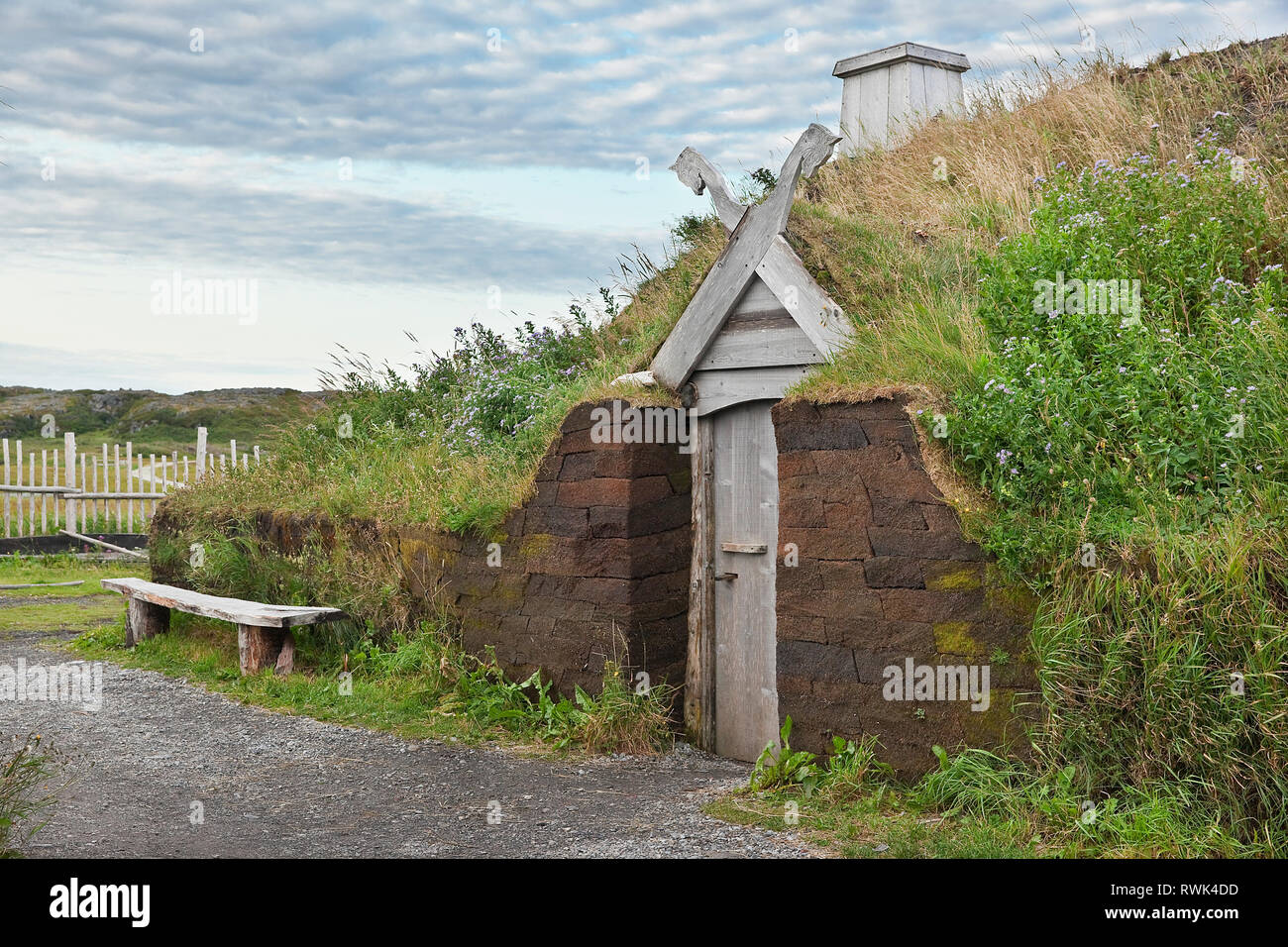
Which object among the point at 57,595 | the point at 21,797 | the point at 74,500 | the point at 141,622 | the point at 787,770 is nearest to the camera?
the point at 21,797

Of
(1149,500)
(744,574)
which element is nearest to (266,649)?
(744,574)

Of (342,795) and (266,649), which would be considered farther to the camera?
(266,649)

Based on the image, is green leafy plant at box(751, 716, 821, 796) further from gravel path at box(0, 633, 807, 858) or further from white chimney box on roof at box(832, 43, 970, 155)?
white chimney box on roof at box(832, 43, 970, 155)

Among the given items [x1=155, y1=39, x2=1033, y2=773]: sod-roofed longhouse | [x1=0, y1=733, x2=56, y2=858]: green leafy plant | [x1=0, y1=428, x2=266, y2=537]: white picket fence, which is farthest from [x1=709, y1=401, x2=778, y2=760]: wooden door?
[x1=0, y1=428, x2=266, y2=537]: white picket fence

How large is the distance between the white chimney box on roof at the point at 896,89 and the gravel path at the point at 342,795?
8983 mm

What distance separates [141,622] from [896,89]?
35.8 feet

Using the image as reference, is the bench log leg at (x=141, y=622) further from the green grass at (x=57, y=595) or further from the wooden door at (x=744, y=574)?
the wooden door at (x=744, y=574)

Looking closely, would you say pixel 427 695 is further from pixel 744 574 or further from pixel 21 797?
pixel 21 797

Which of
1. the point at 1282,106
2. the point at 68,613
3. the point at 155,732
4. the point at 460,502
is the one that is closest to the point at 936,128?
the point at 1282,106

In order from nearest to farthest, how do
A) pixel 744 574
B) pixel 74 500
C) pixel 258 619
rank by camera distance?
pixel 744 574, pixel 258 619, pixel 74 500

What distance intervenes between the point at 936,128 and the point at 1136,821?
9472 millimetres

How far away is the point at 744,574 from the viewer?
7.59 m

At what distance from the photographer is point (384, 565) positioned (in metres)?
9.23

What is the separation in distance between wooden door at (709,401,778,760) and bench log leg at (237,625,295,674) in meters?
4.00
